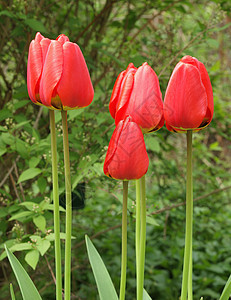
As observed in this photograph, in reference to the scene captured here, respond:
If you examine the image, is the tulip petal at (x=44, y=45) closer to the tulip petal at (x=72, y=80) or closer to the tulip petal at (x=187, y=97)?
the tulip petal at (x=72, y=80)

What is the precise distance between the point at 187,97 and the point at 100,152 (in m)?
0.79

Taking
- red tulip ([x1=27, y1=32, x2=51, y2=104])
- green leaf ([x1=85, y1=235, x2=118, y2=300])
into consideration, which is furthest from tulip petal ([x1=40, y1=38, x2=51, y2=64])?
green leaf ([x1=85, y1=235, x2=118, y2=300])

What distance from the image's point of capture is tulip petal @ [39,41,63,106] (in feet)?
2.32

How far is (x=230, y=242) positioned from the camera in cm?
278

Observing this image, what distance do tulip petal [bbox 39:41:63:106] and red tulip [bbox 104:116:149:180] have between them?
0.44ft

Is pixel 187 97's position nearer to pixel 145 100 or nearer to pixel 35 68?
pixel 145 100

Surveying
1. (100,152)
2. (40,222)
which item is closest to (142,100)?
(40,222)

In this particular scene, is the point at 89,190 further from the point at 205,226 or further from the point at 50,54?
the point at 205,226

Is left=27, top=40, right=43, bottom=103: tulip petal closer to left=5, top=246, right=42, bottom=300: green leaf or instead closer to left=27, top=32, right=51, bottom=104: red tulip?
left=27, top=32, right=51, bottom=104: red tulip

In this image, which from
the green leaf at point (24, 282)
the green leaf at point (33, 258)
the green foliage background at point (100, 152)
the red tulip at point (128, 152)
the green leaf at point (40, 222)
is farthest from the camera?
the green foliage background at point (100, 152)

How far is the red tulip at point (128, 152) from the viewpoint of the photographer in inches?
26.3

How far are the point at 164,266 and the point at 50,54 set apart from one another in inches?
79.4

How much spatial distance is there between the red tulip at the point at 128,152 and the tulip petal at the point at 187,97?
0.08 m

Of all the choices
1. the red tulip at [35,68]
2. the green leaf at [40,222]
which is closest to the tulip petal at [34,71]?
the red tulip at [35,68]
